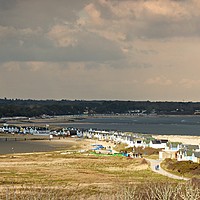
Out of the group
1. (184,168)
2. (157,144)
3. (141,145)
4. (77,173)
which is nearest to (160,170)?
(184,168)

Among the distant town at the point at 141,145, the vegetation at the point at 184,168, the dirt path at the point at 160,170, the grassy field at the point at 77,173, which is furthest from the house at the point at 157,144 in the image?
the vegetation at the point at 184,168

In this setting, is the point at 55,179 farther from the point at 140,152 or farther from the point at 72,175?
the point at 140,152

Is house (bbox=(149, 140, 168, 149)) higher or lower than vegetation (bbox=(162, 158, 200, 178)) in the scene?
higher

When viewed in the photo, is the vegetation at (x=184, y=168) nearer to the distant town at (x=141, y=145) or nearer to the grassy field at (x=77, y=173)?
the grassy field at (x=77, y=173)

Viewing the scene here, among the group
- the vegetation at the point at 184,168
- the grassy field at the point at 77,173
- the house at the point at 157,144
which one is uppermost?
the house at the point at 157,144

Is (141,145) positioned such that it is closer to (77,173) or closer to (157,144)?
(157,144)

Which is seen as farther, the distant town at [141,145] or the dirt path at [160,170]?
the distant town at [141,145]

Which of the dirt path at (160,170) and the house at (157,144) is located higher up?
the house at (157,144)

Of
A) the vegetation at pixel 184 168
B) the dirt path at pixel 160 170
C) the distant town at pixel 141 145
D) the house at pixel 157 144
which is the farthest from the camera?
the house at pixel 157 144

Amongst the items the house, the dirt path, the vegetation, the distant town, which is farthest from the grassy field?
the house

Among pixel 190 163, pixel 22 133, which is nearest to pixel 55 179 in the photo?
pixel 190 163

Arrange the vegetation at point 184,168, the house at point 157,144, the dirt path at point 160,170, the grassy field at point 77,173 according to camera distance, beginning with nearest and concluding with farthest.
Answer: the grassy field at point 77,173 → the dirt path at point 160,170 → the vegetation at point 184,168 → the house at point 157,144

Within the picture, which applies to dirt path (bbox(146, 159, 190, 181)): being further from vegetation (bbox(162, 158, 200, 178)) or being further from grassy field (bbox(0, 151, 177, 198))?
vegetation (bbox(162, 158, 200, 178))

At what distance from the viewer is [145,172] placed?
52469mm
